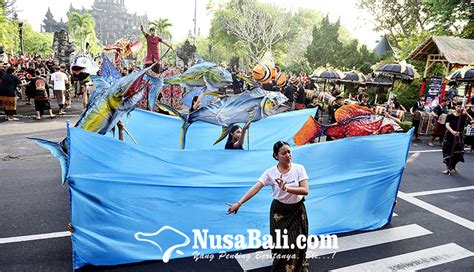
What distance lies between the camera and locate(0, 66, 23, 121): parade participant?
37.7 ft

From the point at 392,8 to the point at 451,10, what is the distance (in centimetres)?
981

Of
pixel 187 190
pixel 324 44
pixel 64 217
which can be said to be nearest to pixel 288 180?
pixel 187 190

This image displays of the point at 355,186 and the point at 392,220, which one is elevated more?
the point at 355,186

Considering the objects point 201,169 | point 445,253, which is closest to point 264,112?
point 201,169

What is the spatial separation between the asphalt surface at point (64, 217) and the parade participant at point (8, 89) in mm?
2611

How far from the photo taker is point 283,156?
338 cm

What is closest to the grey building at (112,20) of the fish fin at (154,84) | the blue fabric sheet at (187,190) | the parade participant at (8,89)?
the parade participant at (8,89)

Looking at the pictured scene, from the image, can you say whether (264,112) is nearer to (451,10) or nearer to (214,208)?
(214,208)

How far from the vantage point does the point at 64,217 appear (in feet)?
17.4

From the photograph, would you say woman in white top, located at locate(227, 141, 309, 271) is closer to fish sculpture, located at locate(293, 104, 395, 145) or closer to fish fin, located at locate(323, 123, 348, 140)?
fish sculpture, located at locate(293, 104, 395, 145)

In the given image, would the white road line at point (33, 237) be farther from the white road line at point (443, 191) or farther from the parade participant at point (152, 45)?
the white road line at point (443, 191)

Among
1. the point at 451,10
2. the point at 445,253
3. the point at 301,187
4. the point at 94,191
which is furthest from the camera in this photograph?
the point at 451,10

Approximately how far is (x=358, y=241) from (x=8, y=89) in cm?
1203

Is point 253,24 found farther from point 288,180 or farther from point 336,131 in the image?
point 288,180
